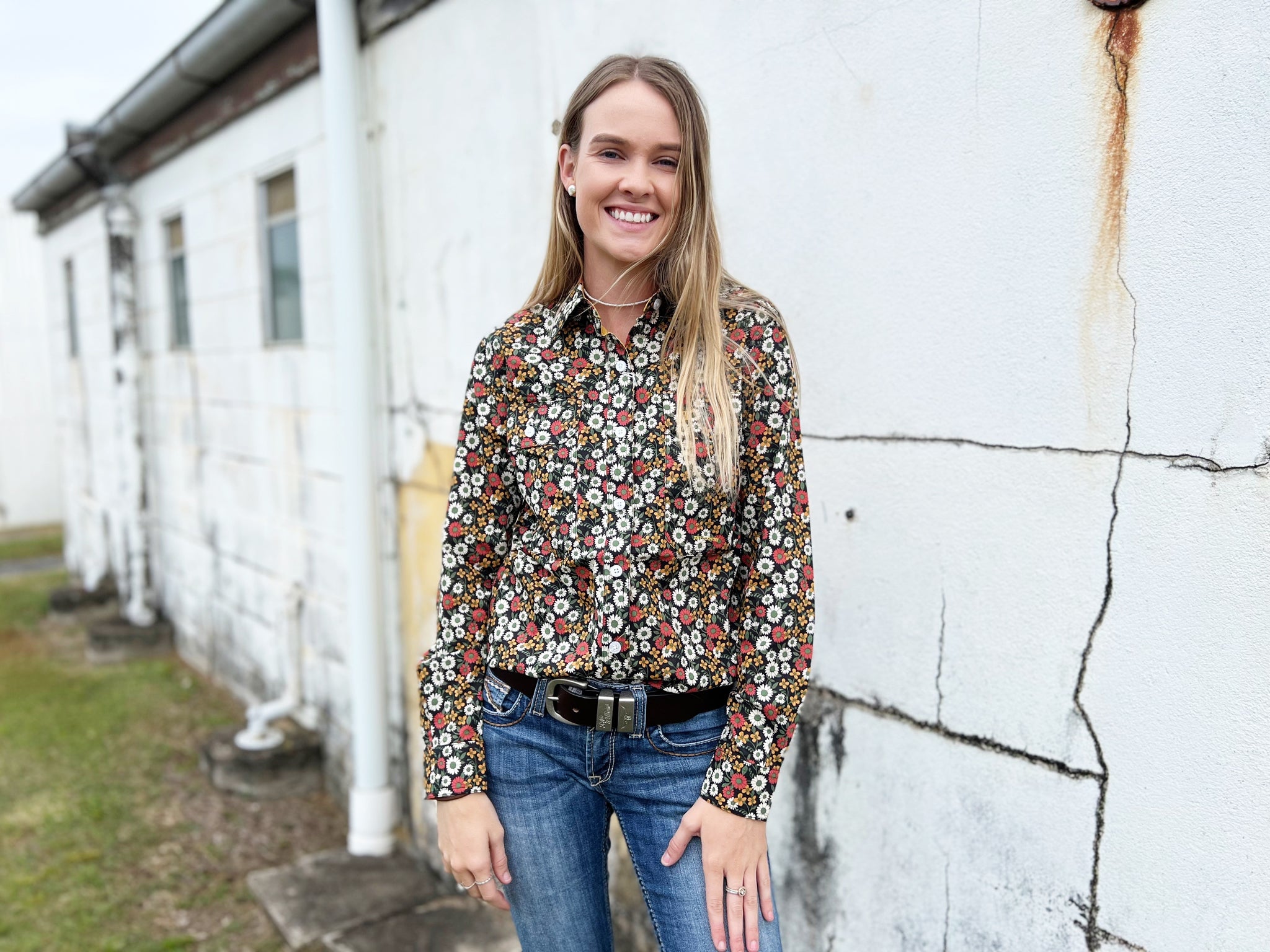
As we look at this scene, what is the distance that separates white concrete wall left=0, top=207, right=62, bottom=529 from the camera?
40.5ft

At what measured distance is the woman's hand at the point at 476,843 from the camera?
1.58 m

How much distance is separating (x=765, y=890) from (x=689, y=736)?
26 centimetres

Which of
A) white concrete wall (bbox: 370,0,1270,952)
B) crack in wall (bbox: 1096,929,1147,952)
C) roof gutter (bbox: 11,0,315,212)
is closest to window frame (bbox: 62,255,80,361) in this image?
roof gutter (bbox: 11,0,315,212)

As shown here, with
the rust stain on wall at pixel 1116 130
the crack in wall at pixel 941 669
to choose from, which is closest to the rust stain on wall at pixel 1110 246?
the rust stain on wall at pixel 1116 130

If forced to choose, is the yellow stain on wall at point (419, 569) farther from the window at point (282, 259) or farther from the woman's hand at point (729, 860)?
the woman's hand at point (729, 860)

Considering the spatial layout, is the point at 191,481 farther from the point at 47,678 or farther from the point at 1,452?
the point at 1,452

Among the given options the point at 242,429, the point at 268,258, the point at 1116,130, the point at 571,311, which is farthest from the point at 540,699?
the point at 242,429

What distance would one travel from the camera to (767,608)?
144cm

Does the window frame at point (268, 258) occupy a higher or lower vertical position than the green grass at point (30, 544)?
higher

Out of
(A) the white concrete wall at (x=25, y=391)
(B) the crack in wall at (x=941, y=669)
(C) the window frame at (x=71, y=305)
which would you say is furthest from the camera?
(A) the white concrete wall at (x=25, y=391)

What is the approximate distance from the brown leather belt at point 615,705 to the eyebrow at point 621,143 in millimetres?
844

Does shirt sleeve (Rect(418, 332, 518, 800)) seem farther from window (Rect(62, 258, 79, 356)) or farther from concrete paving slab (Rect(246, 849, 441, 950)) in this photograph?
window (Rect(62, 258, 79, 356))

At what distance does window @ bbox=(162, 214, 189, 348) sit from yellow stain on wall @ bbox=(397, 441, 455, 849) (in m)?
3.63

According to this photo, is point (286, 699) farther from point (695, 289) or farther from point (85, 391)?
point (85, 391)
